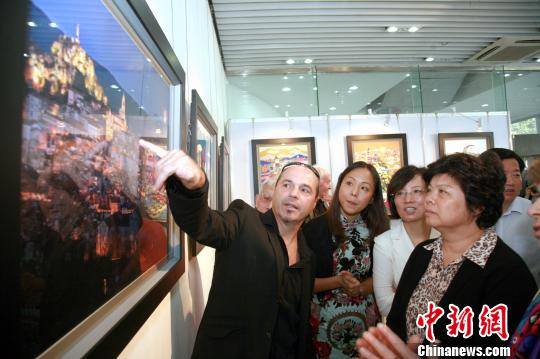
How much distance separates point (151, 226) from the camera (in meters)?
1.13

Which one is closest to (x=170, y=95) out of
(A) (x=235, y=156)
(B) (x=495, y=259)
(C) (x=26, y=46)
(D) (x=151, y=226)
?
(D) (x=151, y=226)

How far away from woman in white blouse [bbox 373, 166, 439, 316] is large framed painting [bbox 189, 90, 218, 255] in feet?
3.92

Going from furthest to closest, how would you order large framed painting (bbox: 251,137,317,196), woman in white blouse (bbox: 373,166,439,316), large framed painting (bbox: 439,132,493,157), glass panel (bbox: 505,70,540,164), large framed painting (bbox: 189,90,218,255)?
glass panel (bbox: 505,70,540,164) < large framed painting (bbox: 439,132,493,157) < large framed painting (bbox: 251,137,317,196) < woman in white blouse (bbox: 373,166,439,316) < large framed painting (bbox: 189,90,218,255)

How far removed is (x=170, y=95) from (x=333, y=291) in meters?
1.66

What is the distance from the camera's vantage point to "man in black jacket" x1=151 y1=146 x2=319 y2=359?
141 cm

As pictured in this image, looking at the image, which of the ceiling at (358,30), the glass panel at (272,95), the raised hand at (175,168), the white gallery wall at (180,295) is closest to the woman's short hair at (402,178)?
the white gallery wall at (180,295)

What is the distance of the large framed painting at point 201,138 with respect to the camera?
179 cm

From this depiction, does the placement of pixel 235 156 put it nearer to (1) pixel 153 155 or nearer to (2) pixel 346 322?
(2) pixel 346 322

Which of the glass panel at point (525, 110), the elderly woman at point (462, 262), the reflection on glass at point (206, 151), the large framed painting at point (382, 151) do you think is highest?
the glass panel at point (525, 110)

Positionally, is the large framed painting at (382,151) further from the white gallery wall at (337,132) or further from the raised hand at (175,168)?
the raised hand at (175,168)

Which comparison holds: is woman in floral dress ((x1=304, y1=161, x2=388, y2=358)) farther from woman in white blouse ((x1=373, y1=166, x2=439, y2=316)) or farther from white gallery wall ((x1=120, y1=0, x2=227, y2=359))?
white gallery wall ((x1=120, y1=0, x2=227, y2=359))

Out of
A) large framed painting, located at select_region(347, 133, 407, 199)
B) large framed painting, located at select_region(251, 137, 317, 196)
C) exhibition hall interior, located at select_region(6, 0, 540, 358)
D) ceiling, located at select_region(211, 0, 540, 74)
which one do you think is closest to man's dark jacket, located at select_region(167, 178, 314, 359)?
exhibition hall interior, located at select_region(6, 0, 540, 358)

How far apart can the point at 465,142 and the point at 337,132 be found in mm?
2310

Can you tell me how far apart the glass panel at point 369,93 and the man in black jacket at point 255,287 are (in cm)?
421
